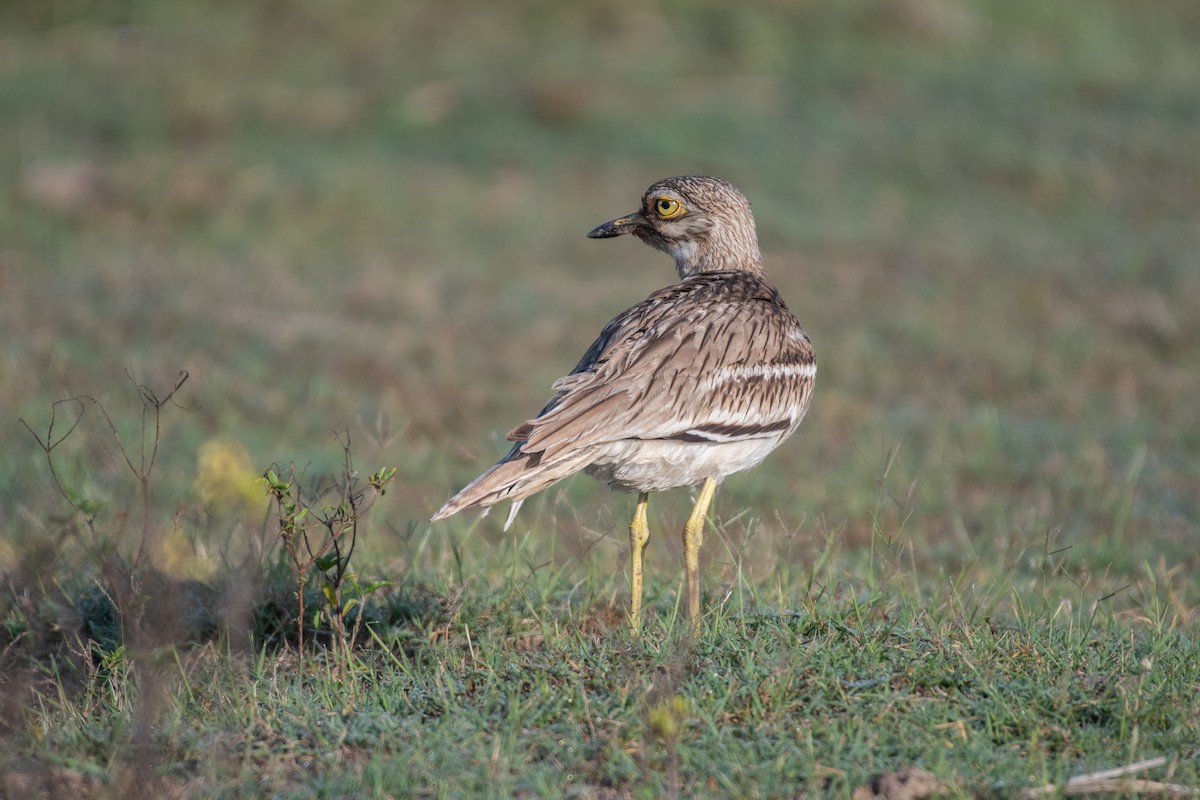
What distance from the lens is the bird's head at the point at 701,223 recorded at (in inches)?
200

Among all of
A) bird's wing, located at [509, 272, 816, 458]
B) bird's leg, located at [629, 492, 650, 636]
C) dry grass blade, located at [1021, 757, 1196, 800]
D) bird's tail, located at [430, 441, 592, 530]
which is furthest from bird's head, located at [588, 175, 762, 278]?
dry grass blade, located at [1021, 757, 1196, 800]

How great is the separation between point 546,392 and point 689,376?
Answer: 3.66 metres

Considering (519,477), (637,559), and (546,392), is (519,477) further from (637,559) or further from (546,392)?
(546,392)

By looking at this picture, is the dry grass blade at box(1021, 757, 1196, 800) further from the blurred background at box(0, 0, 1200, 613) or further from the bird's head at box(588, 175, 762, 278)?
the bird's head at box(588, 175, 762, 278)


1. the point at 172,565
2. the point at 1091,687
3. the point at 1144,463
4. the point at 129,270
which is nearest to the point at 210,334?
the point at 129,270

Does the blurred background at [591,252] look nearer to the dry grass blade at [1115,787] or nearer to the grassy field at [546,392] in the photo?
the grassy field at [546,392]

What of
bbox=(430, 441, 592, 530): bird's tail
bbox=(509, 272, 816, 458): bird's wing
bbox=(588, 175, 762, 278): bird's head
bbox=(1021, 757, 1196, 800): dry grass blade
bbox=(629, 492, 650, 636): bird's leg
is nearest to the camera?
bbox=(1021, 757, 1196, 800): dry grass blade

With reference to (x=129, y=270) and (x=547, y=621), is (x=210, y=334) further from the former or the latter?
(x=547, y=621)

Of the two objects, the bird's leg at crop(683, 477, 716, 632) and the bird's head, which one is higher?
the bird's head

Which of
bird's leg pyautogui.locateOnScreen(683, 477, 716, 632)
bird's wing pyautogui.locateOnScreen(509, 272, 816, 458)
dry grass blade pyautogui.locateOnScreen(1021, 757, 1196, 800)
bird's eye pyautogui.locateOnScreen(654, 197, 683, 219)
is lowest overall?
dry grass blade pyautogui.locateOnScreen(1021, 757, 1196, 800)

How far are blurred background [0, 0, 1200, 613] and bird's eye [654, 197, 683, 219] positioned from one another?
1.12 metres

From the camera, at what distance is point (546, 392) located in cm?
781

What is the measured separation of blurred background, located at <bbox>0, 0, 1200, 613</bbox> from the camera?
6.06 m

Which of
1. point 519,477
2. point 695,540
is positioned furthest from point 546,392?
point 519,477
